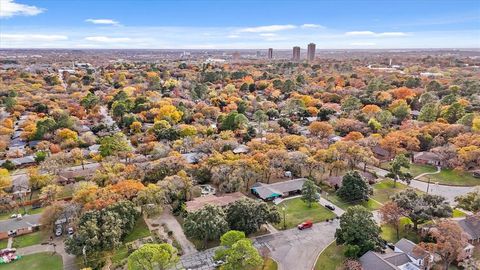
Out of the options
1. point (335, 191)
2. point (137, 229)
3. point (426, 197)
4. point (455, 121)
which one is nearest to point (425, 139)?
point (455, 121)

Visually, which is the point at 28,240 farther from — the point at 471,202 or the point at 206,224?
the point at 471,202

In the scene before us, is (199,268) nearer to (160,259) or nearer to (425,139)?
(160,259)

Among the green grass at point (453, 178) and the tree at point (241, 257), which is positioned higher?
the tree at point (241, 257)

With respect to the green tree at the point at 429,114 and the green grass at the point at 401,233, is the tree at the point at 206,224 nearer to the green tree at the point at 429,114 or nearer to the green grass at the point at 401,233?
the green grass at the point at 401,233

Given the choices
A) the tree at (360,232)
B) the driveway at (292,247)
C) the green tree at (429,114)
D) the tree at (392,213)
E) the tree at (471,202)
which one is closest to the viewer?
the tree at (360,232)

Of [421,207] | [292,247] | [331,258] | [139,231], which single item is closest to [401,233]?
[421,207]

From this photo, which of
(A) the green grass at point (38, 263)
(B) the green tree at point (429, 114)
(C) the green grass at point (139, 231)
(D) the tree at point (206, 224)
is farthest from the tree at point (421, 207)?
→ (B) the green tree at point (429, 114)
